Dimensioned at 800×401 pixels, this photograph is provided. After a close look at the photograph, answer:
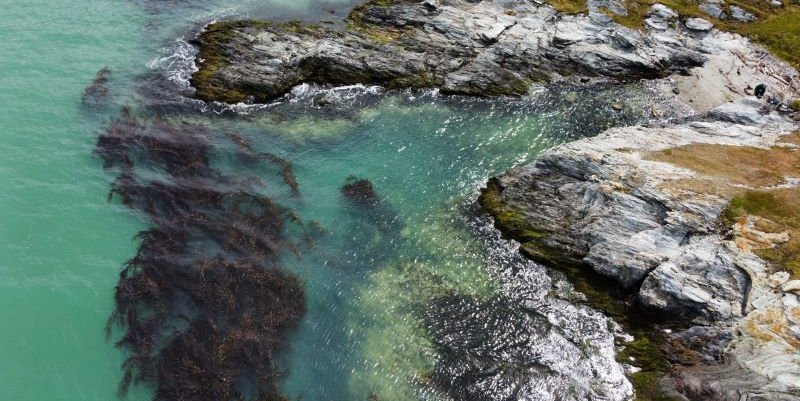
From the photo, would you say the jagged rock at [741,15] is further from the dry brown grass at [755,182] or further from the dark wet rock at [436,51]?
the dry brown grass at [755,182]

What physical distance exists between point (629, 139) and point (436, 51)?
66.4 feet

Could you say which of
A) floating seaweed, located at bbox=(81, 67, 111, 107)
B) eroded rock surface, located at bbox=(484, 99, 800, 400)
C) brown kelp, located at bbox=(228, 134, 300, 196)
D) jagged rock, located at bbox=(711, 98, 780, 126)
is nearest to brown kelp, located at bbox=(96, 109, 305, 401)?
brown kelp, located at bbox=(228, 134, 300, 196)

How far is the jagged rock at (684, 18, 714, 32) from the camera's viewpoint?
55.4 meters

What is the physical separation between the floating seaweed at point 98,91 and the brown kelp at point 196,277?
360 centimetres

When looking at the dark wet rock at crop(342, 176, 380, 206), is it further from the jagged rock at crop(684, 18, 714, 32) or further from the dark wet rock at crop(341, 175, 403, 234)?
the jagged rock at crop(684, 18, 714, 32)

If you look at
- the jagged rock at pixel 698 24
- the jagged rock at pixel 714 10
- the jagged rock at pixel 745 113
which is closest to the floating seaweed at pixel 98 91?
the jagged rock at pixel 745 113

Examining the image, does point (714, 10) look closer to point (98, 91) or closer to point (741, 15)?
point (741, 15)

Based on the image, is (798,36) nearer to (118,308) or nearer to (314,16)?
(314,16)

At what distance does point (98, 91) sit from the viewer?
41.8 meters

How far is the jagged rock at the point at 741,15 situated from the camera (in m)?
57.9

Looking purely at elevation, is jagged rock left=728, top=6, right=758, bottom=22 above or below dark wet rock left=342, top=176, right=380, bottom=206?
above

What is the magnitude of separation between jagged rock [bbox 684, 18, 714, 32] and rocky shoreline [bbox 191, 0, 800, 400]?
18cm

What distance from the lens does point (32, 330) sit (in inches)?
1096

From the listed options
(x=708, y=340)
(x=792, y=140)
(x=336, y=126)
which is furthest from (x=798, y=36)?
(x=336, y=126)
